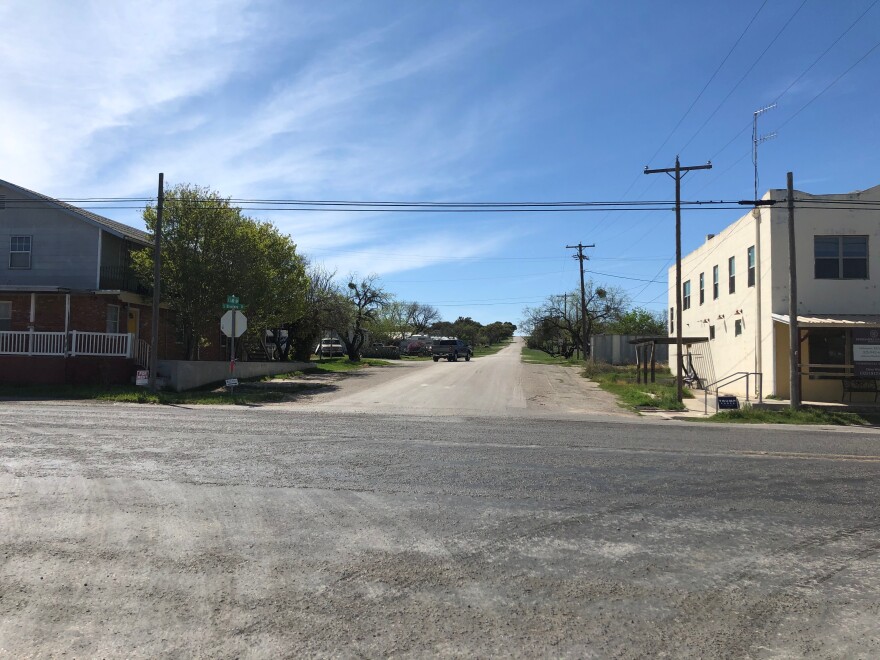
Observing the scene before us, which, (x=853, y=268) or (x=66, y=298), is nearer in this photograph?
(x=853, y=268)

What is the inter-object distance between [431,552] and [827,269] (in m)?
21.1

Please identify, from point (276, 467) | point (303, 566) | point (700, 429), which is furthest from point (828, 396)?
point (303, 566)

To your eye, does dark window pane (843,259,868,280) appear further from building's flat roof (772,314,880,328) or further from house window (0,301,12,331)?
house window (0,301,12,331)

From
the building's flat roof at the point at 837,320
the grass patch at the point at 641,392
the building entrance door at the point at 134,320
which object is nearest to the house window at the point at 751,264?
the building's flat roof at the point at 837,320

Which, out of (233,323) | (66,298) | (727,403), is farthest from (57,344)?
(727,403)

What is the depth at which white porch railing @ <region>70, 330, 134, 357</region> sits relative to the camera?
2347 cm

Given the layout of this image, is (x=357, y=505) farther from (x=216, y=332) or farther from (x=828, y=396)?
(x=216, y=332)

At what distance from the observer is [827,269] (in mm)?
21391

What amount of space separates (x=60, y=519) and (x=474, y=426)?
913 cm

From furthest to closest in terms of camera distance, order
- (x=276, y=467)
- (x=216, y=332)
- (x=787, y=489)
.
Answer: (x=216, y=332) → (x=276, y=467) → (x=787, y=489)

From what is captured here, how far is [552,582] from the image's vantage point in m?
4.76

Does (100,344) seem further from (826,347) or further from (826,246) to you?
(826,246)

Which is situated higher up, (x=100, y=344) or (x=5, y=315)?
(x=5, y=315)

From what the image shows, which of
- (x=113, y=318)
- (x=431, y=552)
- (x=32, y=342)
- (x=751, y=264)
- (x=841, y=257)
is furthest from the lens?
(x=113, y=318)
